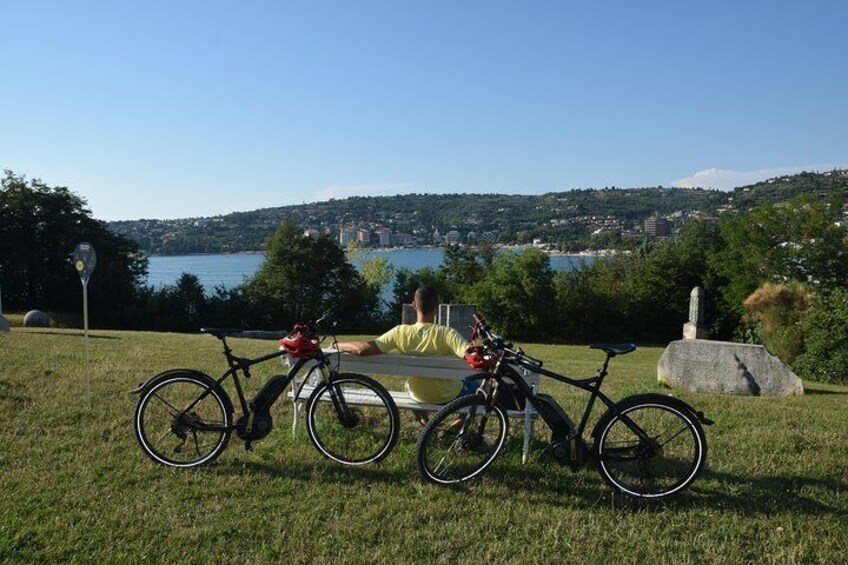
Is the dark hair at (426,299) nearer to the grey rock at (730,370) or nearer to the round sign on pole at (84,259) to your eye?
the round sign on pole at (84,259)

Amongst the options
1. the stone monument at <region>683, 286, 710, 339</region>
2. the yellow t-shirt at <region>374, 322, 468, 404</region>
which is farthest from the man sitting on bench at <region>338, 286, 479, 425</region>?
the stone monument at <region>683, 286, 710, 339</region>

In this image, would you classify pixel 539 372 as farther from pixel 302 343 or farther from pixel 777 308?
pixel 777 308

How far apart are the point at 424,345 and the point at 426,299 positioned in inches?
14.0

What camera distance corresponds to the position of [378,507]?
4.33 metres

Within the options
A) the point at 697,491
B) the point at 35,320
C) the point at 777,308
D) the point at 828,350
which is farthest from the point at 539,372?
the point at 35,320

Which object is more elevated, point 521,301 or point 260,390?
point 260,390

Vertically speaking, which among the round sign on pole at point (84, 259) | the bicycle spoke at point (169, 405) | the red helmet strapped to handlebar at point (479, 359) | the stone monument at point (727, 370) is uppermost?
the round sign on pole at point (84, 259)

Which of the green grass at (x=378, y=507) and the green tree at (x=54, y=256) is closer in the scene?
the green grass at (x=378, y=507)

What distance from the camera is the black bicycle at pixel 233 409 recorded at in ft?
16.8

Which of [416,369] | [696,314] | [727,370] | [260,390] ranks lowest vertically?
[696,314]

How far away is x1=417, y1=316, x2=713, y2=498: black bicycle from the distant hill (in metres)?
89.6

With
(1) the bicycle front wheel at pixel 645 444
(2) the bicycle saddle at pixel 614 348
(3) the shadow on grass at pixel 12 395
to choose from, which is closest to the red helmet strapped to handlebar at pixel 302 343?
(2) the bicycle saddle at pixel 614 348

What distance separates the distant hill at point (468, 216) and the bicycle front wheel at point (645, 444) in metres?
89.8

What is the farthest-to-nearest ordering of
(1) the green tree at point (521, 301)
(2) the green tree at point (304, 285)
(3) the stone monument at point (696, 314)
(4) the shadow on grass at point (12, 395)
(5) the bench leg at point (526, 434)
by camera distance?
(2) the green tree at point (304, 285)
(1) the green tree at point (521, 301)
(3) the stone monument at point (696, 314)
(4) the shadow on grass at point (12, 395)
(5) the bench leg at point (526, 434)
